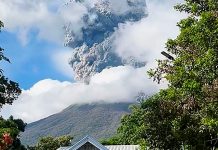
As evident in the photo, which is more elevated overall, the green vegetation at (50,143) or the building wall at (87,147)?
the green vegetation at (50,143)

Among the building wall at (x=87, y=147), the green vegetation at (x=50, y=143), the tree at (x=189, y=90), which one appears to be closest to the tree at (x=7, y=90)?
the tree at (x=189, y=90)

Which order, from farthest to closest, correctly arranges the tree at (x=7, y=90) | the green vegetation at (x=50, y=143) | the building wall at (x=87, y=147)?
the green vegetation at (x=50, y=143), the building wall at (x=87, y=147), the tree at (x=7, y=90)

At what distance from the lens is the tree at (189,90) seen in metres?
20.9

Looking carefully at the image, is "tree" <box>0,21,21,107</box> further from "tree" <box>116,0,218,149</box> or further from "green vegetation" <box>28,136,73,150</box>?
"green vegetation" <box>28,136,73,150</box>

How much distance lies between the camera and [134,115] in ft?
195

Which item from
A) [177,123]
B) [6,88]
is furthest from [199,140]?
[6,88]

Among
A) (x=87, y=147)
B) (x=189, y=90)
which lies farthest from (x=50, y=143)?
(x=189, y=90)

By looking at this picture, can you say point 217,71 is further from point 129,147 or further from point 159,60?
point 129,147

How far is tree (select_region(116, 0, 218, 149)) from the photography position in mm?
20922

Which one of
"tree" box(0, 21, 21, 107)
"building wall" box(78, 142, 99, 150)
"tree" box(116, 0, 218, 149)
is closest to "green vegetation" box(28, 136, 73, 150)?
"building wall" box(78, 142, 99, 150)

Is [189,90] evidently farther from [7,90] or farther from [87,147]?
[87,147]

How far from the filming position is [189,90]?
22094 millimetres

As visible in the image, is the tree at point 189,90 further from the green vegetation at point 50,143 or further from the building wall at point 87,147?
the green vegetation at point 50,143

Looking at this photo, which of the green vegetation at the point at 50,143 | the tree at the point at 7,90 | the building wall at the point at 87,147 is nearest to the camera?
the tree at the point at 7,90
